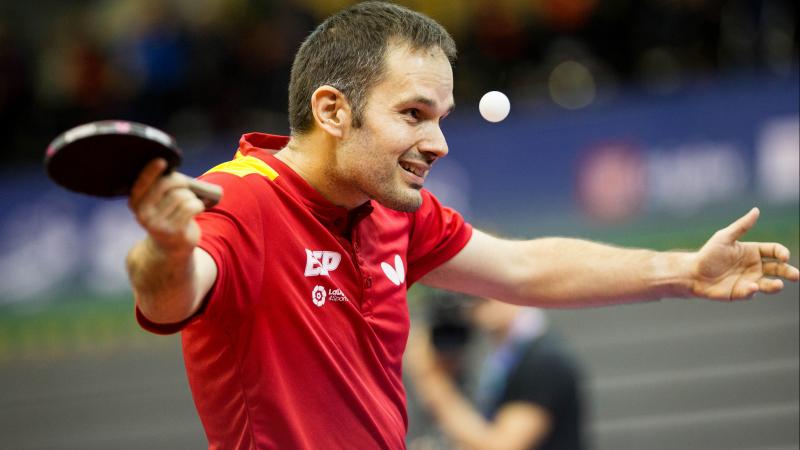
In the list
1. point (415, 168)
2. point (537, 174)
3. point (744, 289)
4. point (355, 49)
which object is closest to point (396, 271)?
point (415, 168)

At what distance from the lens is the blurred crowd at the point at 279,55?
33.3 ft

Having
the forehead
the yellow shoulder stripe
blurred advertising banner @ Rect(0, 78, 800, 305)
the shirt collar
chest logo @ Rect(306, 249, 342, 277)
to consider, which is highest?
the forehead

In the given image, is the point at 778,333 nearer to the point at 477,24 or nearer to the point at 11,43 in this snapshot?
the point at 477,24

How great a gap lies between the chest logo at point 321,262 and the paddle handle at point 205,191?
506 mm

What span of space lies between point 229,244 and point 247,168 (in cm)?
42

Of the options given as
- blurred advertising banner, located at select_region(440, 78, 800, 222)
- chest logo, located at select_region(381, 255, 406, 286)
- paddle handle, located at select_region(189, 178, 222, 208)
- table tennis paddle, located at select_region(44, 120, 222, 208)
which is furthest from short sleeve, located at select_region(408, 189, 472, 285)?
blurred advertising banner, located at select_region(440, 78, 800, 222)

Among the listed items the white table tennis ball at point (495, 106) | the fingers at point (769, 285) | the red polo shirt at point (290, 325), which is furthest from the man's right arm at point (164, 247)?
the fingers at point (769, 285)

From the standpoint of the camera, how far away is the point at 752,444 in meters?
8.60

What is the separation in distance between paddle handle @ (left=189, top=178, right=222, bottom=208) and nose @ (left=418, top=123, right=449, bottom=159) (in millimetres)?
809

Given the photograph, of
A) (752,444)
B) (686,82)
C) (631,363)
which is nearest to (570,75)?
(686,82)

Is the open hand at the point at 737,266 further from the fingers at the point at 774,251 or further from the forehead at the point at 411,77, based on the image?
the forehead at the point at 411,77

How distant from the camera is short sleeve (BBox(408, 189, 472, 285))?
3.87 metres

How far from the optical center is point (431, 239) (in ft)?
12.8

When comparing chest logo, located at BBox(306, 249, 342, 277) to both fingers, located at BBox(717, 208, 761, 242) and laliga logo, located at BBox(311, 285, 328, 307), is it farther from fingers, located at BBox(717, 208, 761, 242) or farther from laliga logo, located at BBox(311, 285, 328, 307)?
fingers, located at BBox(717, 208, 761, 242)
